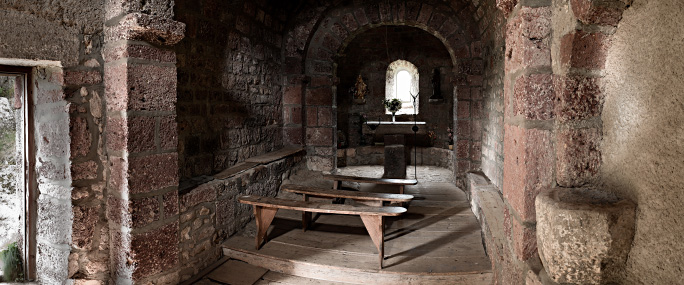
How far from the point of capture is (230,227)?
3.89 m

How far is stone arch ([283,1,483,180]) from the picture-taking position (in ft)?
18.8

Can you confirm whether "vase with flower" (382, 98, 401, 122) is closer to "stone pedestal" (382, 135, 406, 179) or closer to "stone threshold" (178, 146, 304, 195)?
"stone pedestal" (382, 135, 406, 179)

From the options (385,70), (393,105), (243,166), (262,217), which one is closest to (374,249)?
(262,217)

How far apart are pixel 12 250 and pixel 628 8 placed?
3947 mm

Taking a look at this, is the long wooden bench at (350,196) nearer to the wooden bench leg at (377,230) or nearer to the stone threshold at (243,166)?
the stone threshold at (243,166)

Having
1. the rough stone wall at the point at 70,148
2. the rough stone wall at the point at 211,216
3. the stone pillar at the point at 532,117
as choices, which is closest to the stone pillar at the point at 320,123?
the rough stone wall at the point at 211,216

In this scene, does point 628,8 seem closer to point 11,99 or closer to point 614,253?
point 614,253

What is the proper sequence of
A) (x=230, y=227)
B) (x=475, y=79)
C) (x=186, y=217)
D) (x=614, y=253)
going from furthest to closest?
(x=475, y=79)
(x=230, y=227)
(x=186, y=217)
(x=614, y=253)

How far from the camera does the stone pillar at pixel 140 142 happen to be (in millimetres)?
2695

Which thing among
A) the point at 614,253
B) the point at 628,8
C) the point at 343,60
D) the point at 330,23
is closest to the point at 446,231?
the point at 614,253

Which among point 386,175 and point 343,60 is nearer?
point 386,175

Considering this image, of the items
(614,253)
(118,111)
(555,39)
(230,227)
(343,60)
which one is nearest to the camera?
(614,253)

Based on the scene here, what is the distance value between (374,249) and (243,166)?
1697 mm

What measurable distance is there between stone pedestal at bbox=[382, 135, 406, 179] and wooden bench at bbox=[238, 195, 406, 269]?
347 centimetres
